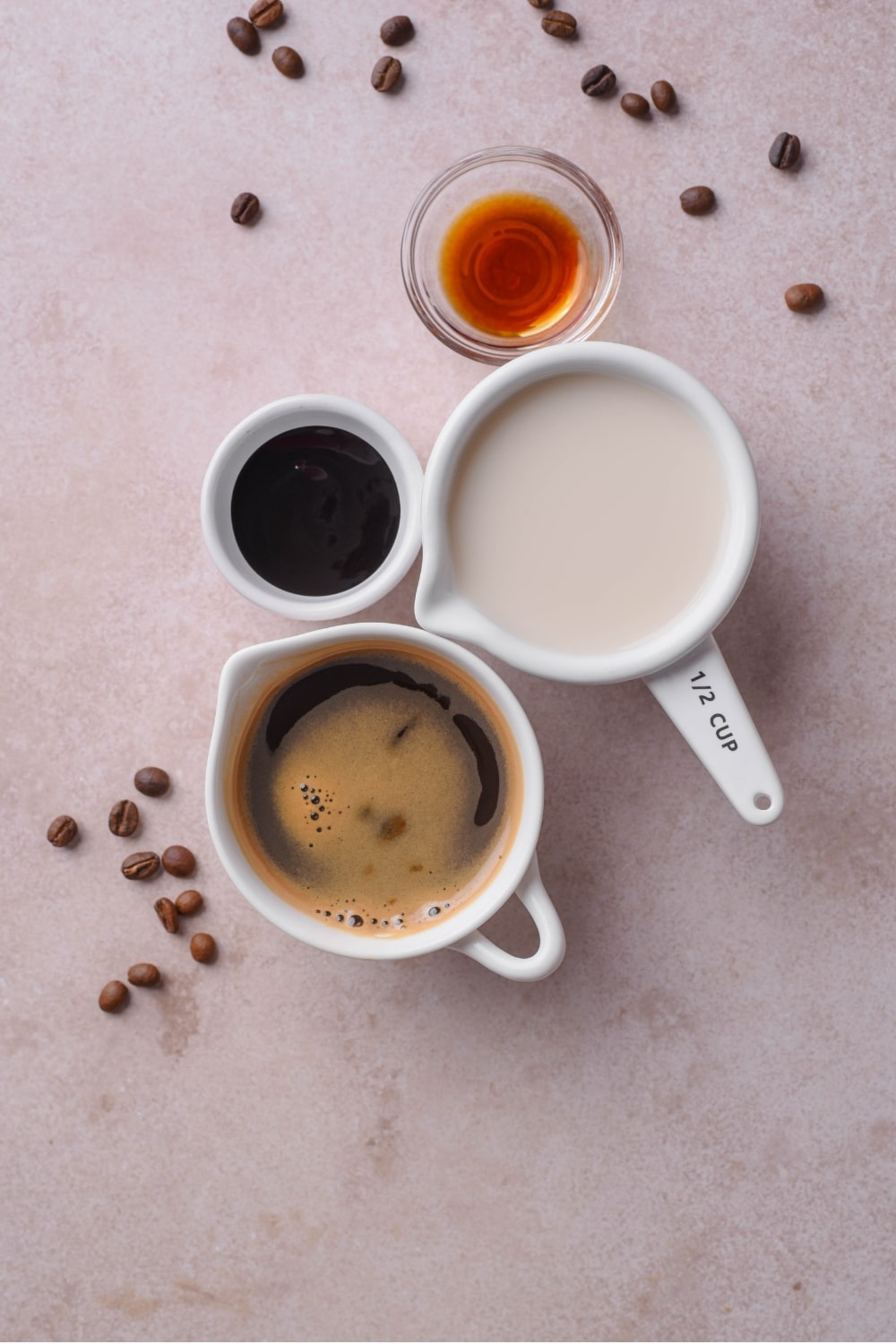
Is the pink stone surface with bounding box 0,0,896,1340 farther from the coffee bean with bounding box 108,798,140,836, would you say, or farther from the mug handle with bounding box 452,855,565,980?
the mug handle with bounding box 452,855,565,980

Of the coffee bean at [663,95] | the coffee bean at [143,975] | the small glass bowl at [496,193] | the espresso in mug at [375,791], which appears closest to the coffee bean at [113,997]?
the coffee bean at [143,975]

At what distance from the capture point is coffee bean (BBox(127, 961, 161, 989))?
115 centimetres

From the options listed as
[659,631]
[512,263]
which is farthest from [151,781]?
[512,263]

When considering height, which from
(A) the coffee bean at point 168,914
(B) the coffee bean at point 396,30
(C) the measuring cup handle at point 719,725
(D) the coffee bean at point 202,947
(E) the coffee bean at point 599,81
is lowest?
(D) the coffee bean at point 202,947

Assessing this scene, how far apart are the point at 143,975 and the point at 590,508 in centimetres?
68

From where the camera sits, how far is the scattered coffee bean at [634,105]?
3.68ft

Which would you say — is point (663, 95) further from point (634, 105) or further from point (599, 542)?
point (599, 542)

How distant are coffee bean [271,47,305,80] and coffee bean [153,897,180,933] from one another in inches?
34.8

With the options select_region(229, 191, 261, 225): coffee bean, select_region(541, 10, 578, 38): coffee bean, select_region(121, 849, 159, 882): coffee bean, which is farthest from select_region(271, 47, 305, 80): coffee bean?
select_region(121, 849, 159, 882): coffee bean

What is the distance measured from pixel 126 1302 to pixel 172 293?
3.60ft

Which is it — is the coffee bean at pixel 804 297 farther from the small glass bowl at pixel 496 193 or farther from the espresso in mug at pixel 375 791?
the espresso in mug at pixel 375 791

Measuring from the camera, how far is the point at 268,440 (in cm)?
106

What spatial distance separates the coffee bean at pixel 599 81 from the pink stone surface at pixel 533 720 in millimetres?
15

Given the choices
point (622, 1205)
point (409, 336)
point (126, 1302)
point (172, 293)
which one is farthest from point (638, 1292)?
point (172, 293)
